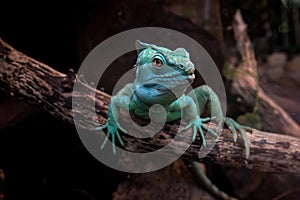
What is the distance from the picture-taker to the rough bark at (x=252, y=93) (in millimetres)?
4000

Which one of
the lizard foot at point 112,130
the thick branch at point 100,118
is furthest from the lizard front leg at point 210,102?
the lizard foot at point 112,130

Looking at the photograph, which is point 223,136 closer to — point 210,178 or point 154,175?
point 154,175

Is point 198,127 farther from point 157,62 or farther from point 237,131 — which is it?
point 157,62

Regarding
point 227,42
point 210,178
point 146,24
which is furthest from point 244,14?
point 210,178

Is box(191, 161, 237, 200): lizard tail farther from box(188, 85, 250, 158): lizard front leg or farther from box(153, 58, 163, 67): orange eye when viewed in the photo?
box(153, 58, 163, 67): orange eye

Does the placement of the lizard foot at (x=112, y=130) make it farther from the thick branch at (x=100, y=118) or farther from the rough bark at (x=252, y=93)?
the rough bark at (x=252, y=93)

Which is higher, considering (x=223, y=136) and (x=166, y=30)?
(x=166, y=30)

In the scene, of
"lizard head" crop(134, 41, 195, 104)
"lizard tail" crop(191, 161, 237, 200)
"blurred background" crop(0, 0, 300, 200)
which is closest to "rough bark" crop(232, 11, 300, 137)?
"blurred background" crop(0, 0, 300, 200)

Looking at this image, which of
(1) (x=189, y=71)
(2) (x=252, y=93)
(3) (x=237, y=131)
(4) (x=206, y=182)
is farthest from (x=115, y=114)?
(2) (x=252, y=93)

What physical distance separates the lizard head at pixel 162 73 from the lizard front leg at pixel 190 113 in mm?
256

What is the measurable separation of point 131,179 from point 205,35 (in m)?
1.70

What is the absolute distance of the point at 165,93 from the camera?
228cm

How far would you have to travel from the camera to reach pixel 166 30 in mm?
3451

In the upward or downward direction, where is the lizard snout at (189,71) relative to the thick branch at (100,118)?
upward
